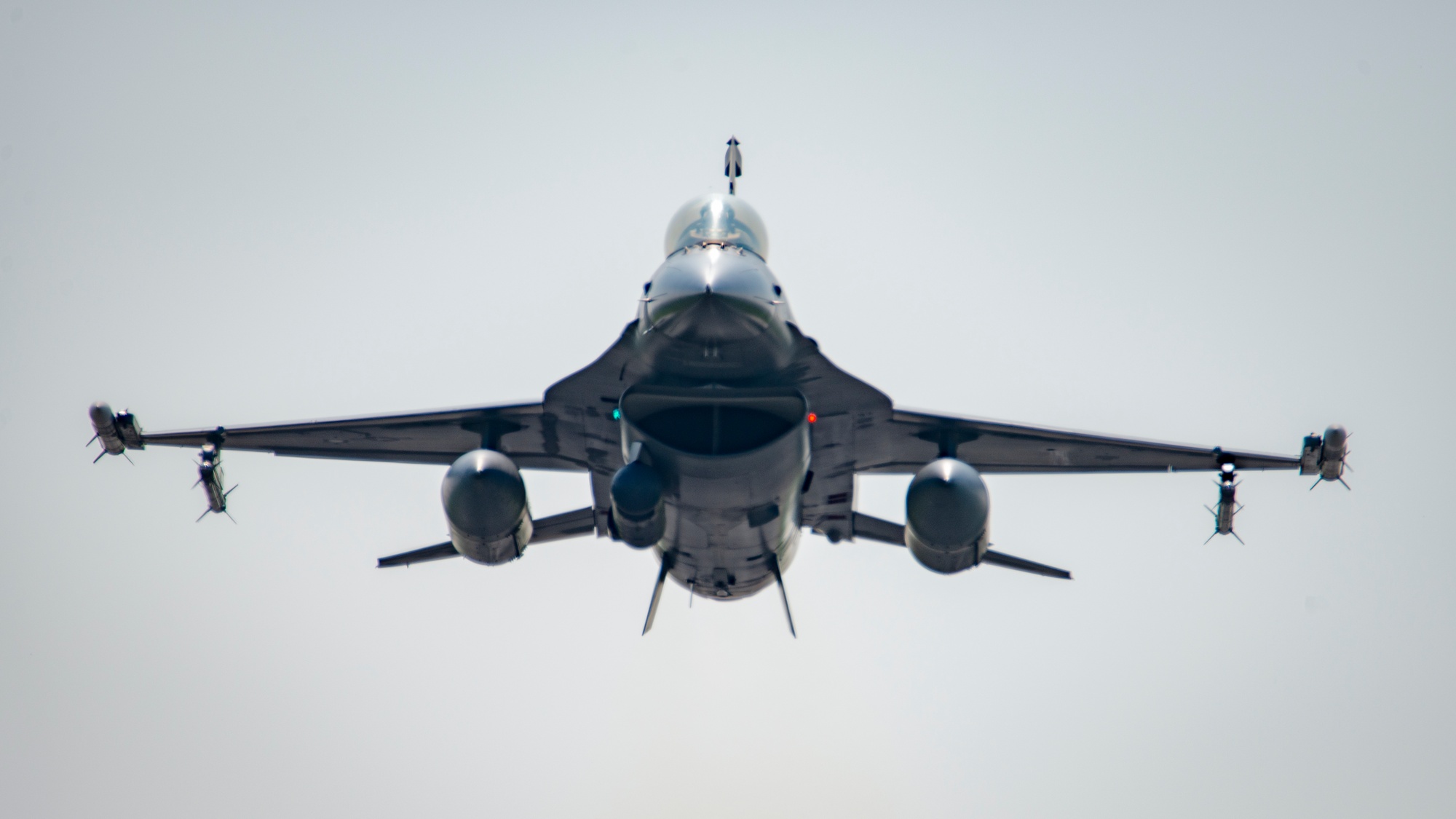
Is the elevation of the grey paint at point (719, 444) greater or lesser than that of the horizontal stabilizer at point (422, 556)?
greater

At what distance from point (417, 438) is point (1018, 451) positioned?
403 inches

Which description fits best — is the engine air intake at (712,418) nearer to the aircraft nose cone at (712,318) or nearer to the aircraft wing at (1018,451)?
the aircraft nose cone at (712,318)

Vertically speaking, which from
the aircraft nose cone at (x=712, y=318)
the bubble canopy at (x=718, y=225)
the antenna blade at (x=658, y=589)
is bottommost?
the antenna blade at (x=658, y=589)

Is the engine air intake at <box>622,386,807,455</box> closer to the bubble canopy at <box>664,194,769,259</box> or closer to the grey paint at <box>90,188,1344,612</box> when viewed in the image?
the grey paint at <box>90,188,1344,612</box>

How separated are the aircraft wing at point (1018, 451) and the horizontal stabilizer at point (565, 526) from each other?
496cm

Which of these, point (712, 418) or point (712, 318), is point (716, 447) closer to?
point (712, 418)

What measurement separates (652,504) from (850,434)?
4.22 m

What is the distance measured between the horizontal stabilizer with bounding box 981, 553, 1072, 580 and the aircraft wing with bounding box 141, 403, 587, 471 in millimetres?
7042

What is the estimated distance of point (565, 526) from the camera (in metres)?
21.2

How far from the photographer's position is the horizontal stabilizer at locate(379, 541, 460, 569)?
786 inches

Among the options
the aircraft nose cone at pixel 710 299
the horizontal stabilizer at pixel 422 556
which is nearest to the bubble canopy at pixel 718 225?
the aircraft nose cone at pixel 710 299

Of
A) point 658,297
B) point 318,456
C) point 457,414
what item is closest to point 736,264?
point 658,297

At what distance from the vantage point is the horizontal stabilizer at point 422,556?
1997cm

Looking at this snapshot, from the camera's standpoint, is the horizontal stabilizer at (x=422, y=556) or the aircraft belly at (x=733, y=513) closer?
the aircraft belly at (x=733, y=513)
